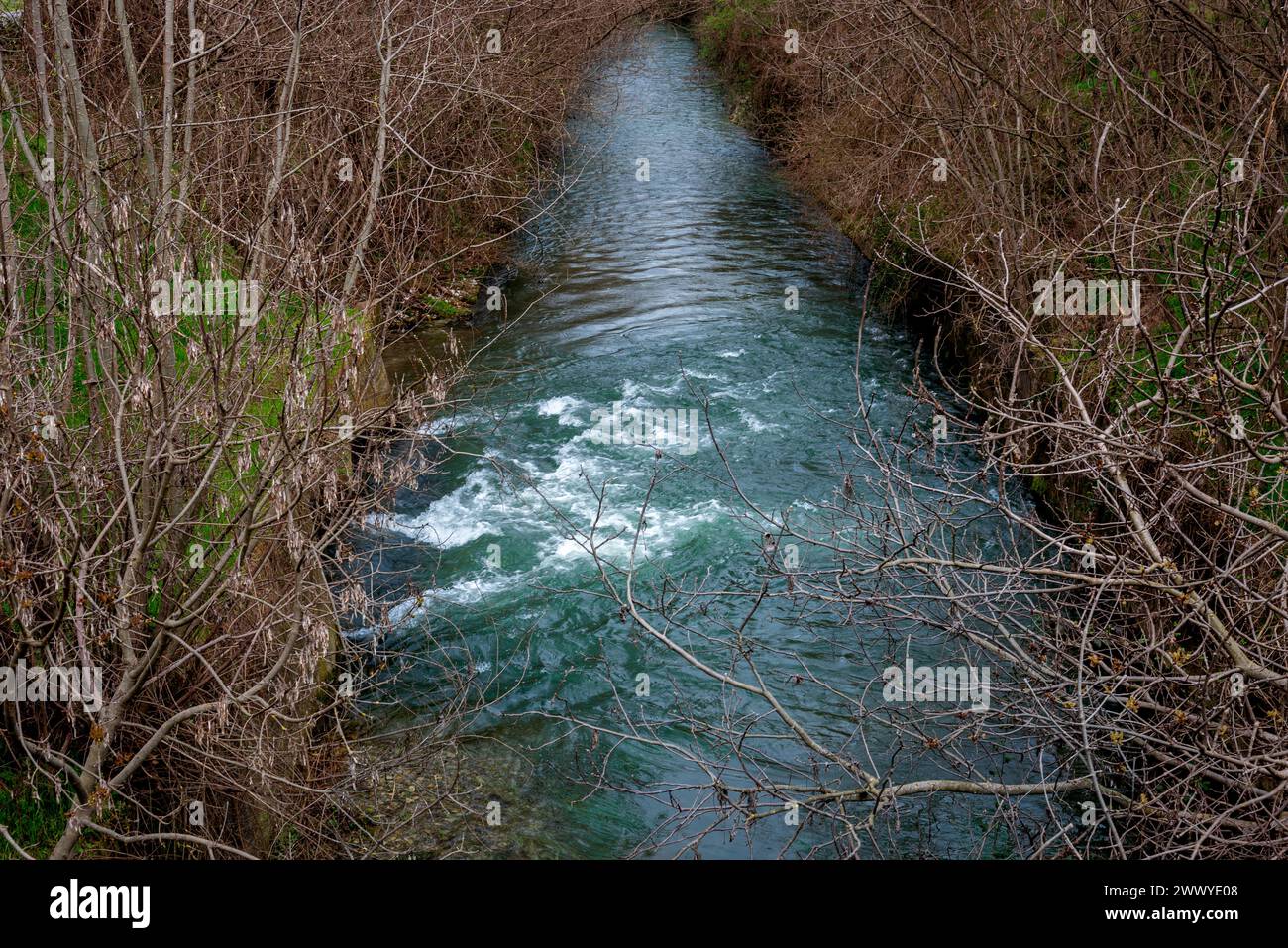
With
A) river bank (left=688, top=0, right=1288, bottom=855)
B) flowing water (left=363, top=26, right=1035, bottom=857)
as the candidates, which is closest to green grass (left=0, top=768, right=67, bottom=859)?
flowing water (left=363, top=26, right=1035, bottom=857)

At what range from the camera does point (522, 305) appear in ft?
52.4

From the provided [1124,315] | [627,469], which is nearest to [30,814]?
[1124,315]

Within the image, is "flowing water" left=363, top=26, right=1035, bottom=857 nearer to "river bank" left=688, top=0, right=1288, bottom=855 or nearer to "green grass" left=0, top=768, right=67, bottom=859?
"river bank" left=688, top=0, right=1288, bottom=855

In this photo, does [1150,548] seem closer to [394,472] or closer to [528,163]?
[394,472]

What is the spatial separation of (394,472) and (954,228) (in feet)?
30.4

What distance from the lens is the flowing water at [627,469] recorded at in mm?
7629

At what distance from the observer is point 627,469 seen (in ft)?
37.2

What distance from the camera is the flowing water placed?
25.0ft

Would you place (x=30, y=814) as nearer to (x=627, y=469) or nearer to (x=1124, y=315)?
(x=1124, y=315)

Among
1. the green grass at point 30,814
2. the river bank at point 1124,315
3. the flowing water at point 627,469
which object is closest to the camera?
the river bank at point 1124,315

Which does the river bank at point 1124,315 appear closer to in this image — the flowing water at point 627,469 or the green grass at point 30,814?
the flowing water at point 627,469

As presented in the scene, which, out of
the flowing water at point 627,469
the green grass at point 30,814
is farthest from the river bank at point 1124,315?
the green grass at point 30,814

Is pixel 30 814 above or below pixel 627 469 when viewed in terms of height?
below
